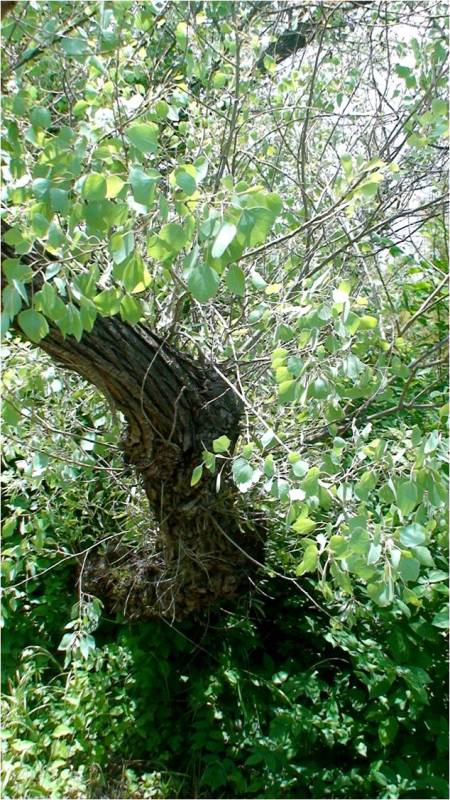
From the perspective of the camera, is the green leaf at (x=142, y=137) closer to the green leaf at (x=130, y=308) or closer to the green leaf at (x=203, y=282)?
the green leaf at (x=203, y=282)

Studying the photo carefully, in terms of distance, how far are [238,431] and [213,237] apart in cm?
143

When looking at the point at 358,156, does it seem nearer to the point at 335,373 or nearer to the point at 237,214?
the point at 335,373

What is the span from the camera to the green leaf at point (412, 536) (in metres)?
1.44

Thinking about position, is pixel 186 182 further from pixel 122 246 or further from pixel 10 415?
A: pixel 10 415

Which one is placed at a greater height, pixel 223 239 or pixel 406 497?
pixel 223 239

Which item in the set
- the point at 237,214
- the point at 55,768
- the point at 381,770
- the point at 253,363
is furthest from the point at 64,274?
the point at 55,768

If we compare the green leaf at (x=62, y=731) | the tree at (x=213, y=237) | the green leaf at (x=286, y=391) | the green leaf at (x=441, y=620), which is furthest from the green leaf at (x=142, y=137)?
the green leaf at (x=62, y=731)

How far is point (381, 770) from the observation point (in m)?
2.45

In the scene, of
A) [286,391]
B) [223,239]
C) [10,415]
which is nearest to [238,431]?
[10,415]

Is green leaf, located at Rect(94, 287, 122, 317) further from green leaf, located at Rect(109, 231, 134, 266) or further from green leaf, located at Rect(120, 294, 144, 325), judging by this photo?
green leaf, located at Rect(109, 231, 134, 266)

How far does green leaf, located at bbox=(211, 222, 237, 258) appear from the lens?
1.12 m

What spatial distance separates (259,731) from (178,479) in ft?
3.15

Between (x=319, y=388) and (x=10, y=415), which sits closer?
(x=319, y=388)

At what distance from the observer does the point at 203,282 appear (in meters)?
1.17
